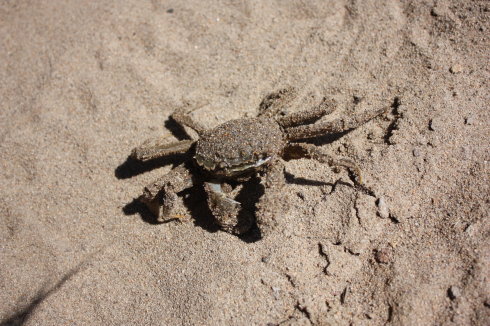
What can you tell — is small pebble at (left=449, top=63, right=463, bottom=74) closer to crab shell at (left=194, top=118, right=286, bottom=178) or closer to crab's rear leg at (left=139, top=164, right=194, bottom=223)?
crab shell at (left=194, top=118, right=286, bottom=178)

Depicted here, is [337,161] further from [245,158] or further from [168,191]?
[168,191]

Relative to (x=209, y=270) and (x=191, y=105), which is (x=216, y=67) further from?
(x=209, y=270)

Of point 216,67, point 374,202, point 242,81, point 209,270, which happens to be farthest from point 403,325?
point 216,67

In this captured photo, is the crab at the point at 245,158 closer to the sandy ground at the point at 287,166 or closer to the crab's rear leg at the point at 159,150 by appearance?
the crab's rear leg at the point at 159,150

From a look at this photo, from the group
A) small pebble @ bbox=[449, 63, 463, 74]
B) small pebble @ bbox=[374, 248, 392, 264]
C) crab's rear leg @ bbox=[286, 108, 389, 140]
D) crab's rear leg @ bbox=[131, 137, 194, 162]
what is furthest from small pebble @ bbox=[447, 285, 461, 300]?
crab's rear leg @ bbox=[131, 137, 194, 162]

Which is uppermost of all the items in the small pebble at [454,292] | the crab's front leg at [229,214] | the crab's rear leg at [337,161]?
the crab's rear leg at [337,161]

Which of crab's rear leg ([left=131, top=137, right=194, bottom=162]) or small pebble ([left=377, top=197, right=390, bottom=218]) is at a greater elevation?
small pebble ([left=377, top=197, right=390, bottom=218])

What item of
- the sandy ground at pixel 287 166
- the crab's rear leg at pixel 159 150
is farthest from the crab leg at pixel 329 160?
the crab's rear leg at pixel 159 150
